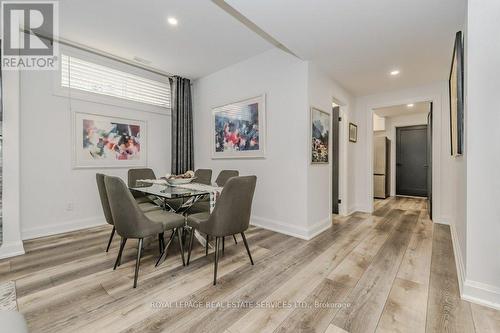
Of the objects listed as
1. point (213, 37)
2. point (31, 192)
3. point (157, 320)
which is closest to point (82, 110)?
point (31, 192)

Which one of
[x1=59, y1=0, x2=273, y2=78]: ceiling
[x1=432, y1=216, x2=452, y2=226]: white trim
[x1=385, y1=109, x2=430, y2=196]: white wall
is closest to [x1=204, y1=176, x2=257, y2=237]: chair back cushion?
[x1=59, y1=0, x2=273, y2=78]: ceiling

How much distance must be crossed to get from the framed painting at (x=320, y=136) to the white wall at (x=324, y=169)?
3.5 inches

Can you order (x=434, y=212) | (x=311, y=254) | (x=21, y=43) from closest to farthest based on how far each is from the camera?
(x=311, y=254), (x=21, y=43), (x=434, y=212)

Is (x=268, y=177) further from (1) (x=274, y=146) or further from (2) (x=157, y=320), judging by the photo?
(2) (x=157, y=320)

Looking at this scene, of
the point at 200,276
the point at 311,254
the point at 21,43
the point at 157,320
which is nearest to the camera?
the point at 157,320

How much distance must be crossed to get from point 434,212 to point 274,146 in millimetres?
3097

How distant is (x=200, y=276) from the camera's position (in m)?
2.04

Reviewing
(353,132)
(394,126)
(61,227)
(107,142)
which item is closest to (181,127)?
(107,142)

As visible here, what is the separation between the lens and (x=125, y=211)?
6.14 ft

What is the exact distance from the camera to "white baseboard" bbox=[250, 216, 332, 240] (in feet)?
10.0

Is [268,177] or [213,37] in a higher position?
[213,37]

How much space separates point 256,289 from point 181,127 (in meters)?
3.41

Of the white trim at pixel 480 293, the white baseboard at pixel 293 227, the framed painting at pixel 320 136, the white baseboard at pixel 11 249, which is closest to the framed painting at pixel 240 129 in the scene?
the framed painting at pixel 320 136

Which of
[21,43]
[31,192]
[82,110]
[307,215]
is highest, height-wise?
[21,43]
